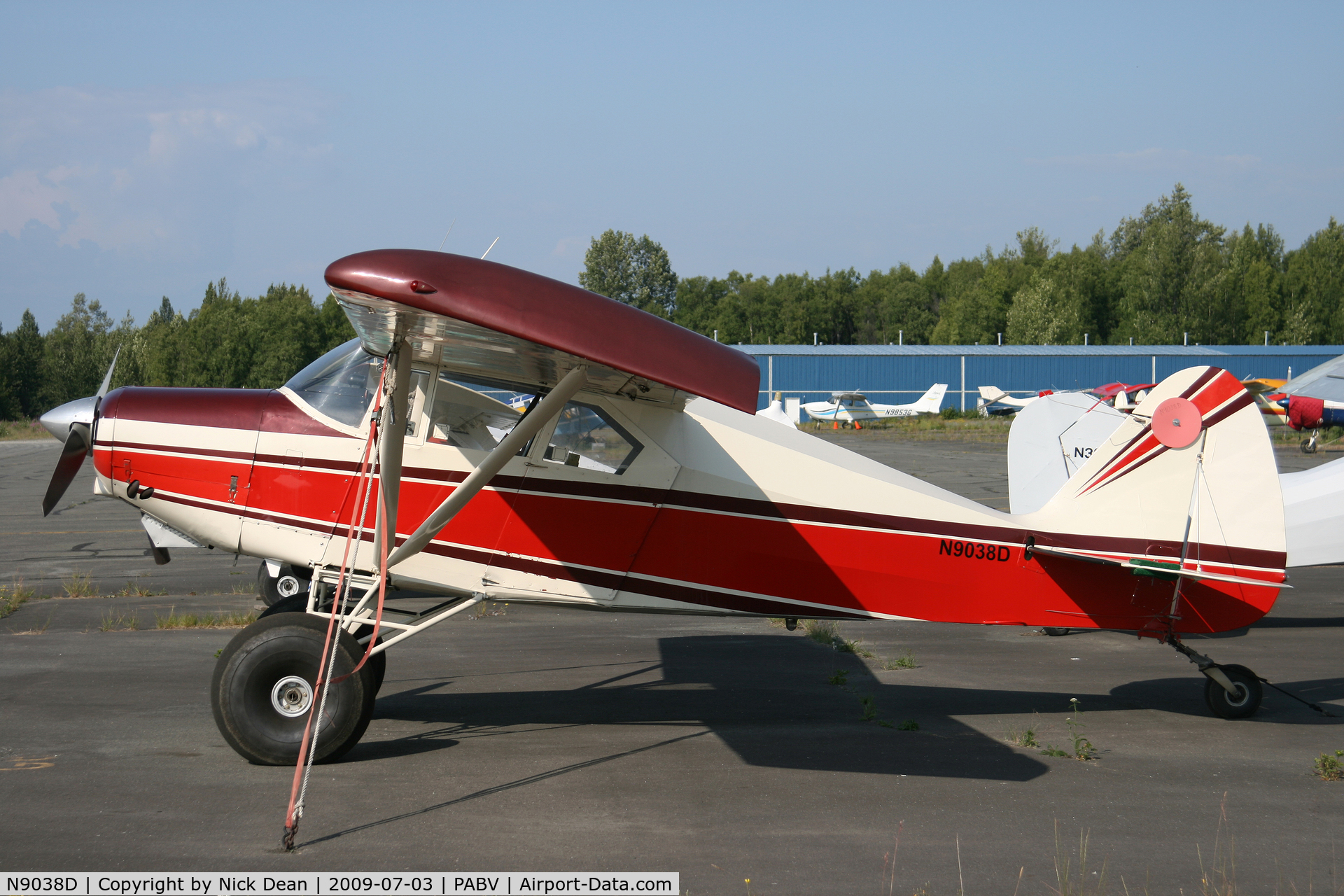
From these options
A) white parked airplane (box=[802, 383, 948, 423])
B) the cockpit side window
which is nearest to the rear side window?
the cockpit side window

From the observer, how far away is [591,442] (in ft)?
20.1

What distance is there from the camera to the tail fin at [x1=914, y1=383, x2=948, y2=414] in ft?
199

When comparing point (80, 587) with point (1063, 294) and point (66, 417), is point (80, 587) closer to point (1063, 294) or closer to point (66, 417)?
point (66, 417)

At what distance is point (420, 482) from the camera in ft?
19.9

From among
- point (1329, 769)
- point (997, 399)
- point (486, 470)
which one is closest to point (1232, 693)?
point (1329, 769)

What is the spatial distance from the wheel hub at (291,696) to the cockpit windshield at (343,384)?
1.63m

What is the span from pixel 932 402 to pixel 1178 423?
55544 mm

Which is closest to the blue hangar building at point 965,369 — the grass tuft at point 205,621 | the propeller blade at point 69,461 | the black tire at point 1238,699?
the grass tuft at point 205,621

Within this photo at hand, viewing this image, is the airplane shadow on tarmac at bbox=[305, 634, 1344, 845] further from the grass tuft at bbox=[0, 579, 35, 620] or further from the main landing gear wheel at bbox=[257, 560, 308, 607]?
the grass tuft at bbox=[0, 579, 35, 620]

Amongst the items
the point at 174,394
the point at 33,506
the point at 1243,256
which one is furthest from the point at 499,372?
the point at 1243,256

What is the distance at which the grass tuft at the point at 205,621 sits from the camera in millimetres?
9695

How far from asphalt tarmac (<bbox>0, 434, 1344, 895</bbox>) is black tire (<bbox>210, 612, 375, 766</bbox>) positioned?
17 centimetres

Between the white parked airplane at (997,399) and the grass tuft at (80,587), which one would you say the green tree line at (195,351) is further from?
the white parked airplane at (997,399)

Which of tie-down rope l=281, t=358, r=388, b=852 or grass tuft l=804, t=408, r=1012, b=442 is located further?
grass tuft l=804, t=408, r=1012, b=442
